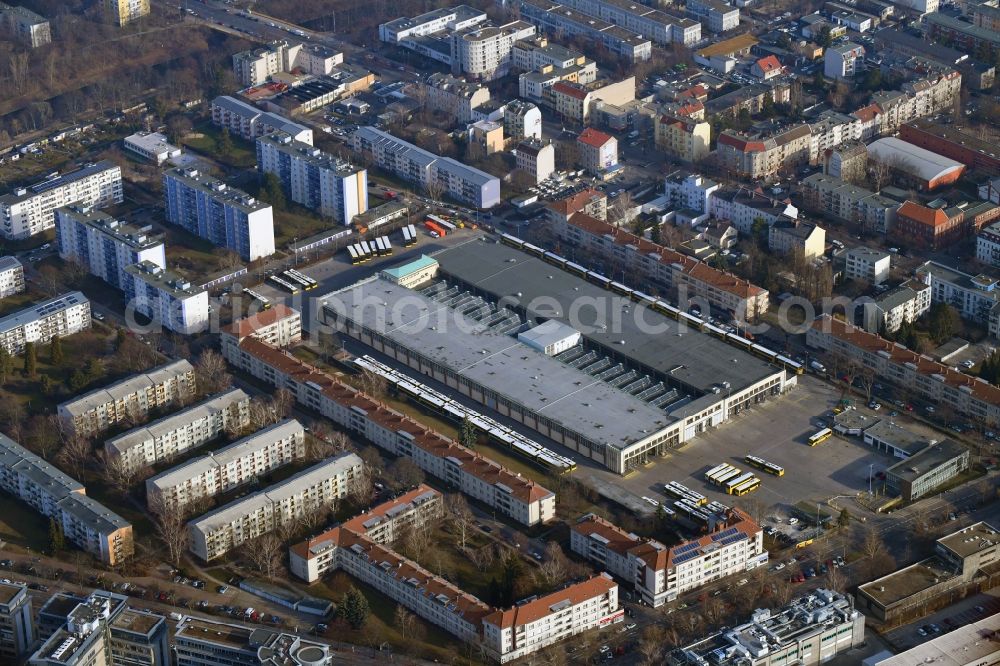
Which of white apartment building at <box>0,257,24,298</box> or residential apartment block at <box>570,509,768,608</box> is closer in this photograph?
residential apartment block at <box>570,509,768,608</box>

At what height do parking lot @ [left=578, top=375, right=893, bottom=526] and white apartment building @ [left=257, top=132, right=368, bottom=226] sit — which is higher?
white apartment building @ [left=257, top=132, right=368, bottom=226]

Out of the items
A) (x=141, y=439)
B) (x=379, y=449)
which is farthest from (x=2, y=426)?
(x=379, y=449)

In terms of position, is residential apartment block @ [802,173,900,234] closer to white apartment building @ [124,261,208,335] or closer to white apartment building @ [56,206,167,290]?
white apartment building @ [124,261,208,335]

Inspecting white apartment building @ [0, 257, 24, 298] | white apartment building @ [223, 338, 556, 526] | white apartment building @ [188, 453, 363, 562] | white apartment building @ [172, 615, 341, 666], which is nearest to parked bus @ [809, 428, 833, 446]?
white apartment building @ [223, 338, 556, 526]

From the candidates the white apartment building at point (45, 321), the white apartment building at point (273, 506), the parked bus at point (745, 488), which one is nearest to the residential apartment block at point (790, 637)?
the parked bus at point (745, 488)

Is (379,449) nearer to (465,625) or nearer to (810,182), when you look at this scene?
(465,625)

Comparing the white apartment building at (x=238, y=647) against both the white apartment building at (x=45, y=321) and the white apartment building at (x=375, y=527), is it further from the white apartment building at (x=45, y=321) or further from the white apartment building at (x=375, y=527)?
the white apartment building at (x=45, y=321)
